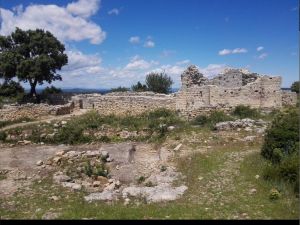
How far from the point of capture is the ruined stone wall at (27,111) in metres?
25.0

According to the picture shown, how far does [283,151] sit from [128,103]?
15.2m

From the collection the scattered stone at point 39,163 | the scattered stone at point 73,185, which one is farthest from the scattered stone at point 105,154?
the scattered stone at point 73,185

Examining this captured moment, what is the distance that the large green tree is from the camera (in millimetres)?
29594

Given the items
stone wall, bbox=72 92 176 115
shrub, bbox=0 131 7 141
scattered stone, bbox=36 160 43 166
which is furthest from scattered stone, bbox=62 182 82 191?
stone wall, bbox=72 92 176 115

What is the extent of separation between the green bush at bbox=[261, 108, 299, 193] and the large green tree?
2131 centimetres

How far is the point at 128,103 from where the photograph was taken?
25.8 m

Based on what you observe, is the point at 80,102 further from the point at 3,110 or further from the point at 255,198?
the point at 255,198

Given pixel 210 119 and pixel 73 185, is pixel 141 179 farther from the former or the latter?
pixel 210 119

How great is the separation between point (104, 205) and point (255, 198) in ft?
12.1

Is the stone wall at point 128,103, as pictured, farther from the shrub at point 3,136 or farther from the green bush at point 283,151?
the green bush at point 283,151

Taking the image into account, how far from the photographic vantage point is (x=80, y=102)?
97.8 ft

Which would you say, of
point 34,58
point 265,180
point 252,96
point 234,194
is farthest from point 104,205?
point 34,58
